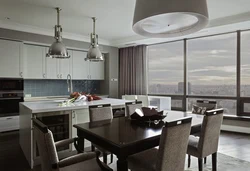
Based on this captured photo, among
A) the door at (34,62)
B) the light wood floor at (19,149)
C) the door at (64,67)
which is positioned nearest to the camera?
the light wood floor at (19,149)

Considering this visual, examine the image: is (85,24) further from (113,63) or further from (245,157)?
(245,157)

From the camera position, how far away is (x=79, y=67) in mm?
5988

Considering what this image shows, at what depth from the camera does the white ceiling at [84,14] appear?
3.40 metres

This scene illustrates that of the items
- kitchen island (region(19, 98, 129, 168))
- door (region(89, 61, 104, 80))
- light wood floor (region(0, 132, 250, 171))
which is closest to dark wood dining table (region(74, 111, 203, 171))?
kitchen island (region(19, 98, 129, 168))

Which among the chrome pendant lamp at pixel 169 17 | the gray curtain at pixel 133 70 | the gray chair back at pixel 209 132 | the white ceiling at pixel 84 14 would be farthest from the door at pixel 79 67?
the gray chair back at pixel 209 132

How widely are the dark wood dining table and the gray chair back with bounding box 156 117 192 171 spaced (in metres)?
0.19

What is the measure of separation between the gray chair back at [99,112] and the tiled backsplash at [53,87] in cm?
341

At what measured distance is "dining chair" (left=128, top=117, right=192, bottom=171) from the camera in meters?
1.59

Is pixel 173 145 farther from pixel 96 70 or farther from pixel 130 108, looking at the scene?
pixel 96 70

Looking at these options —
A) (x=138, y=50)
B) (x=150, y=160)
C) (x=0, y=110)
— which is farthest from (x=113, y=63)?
(x=150, y=160)

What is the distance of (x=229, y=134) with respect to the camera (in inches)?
180

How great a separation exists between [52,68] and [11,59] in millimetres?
1090

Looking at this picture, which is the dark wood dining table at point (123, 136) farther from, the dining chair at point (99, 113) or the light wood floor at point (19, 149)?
the light wood floor at point (19, 149)

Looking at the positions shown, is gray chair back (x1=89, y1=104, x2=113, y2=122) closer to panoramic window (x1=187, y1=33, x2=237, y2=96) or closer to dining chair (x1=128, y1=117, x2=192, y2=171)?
dining chair (x1=128, y1=117, x2=192, y2=171)
